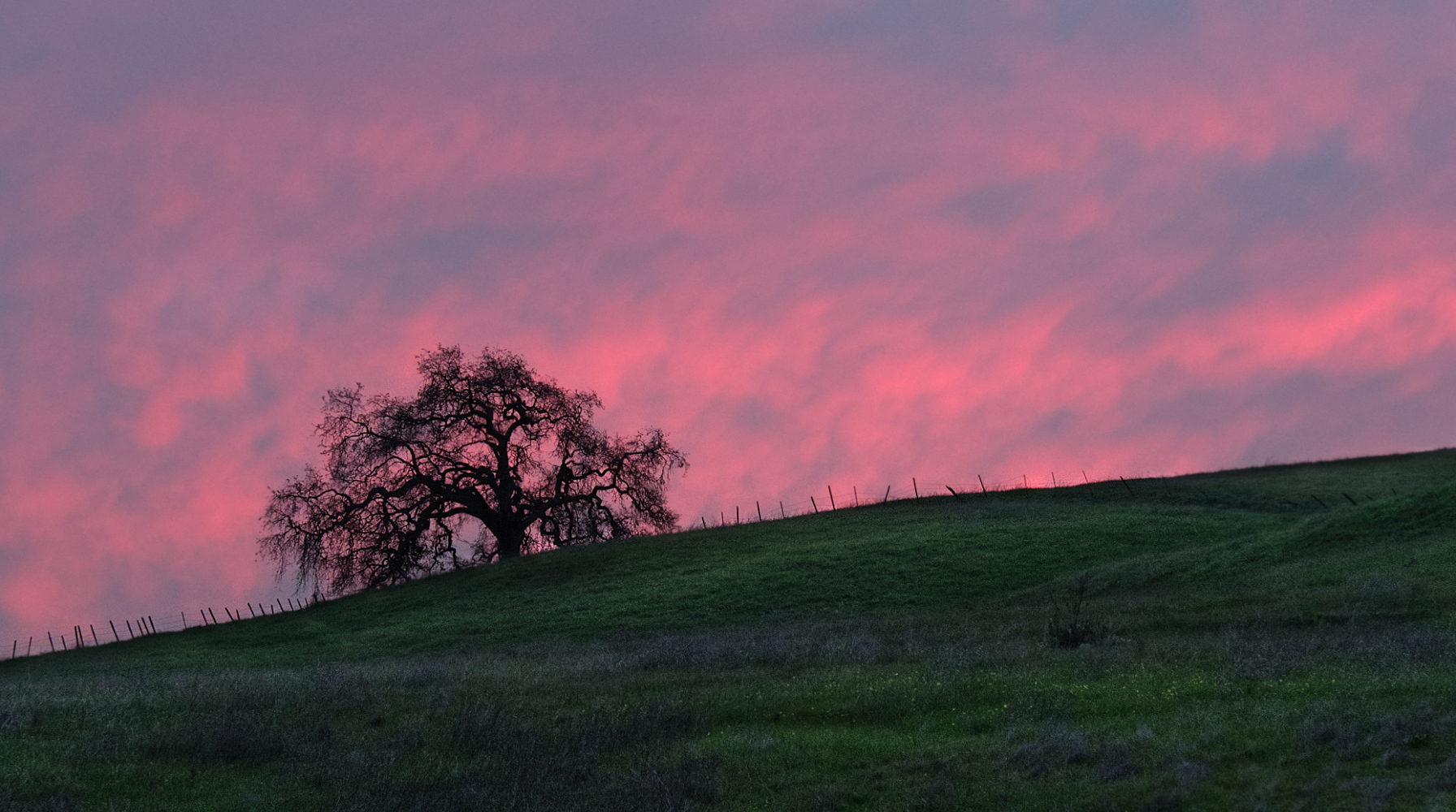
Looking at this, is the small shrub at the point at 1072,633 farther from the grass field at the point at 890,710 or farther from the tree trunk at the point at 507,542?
the tree trunk at the point at 507,542

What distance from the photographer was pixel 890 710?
16359mm

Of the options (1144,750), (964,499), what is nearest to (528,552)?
(964,499)

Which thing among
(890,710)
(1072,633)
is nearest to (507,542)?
(1072,633)

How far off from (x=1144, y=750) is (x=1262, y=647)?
7.70 m

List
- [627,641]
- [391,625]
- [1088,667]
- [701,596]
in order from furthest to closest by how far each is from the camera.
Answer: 1. [391,625]
2. [701,596]
3. [627,641]
4. [1088,667]

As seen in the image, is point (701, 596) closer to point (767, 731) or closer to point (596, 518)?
point (596, 518)

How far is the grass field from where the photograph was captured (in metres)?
12.1

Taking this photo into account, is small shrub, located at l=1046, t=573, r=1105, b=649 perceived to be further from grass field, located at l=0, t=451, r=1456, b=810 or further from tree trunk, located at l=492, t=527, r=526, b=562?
tree trunk, located at l=492, t=527, r=526, b=562

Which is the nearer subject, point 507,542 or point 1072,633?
point 1072,633

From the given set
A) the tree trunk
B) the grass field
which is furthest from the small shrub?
the tree trunk

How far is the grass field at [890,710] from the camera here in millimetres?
12117

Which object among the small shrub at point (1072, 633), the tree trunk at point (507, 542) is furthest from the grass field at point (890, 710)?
the tree trunk at point (507, 542)

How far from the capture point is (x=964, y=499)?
7200 cm

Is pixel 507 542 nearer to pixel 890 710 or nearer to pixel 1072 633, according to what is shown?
pixel 1072 633
